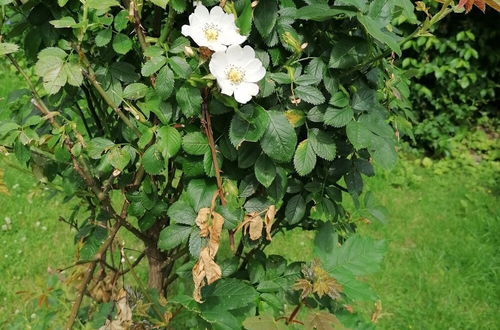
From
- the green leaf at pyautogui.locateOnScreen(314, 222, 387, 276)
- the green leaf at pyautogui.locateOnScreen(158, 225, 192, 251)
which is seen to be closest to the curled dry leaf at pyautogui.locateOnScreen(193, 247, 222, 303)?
the green leaf at pyautogui.locateOnScreen(158, 225, 192, 251)

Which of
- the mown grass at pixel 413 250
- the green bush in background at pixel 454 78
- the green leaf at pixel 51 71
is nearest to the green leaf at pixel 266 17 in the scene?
the green leaf at pixel 51 71

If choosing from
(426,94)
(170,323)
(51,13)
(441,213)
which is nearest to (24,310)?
(170,323)

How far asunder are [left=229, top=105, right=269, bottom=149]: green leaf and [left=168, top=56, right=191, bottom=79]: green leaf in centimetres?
14

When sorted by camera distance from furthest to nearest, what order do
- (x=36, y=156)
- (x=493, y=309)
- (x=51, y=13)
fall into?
(x=493, y=309)
(x=36, y=156)
(x=51, y=13)

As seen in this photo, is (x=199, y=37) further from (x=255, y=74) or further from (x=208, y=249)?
(x=208, y=249)

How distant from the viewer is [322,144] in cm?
128

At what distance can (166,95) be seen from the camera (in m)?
1.18

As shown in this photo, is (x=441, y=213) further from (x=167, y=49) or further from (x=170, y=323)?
(x=167, y=49)

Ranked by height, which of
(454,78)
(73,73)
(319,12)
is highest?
(319,12)

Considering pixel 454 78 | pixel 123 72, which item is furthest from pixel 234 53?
pixel 454 78

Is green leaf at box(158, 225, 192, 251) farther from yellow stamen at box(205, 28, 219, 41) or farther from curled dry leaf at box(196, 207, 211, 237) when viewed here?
yellow stamen at box(205, 28, 219, 41)

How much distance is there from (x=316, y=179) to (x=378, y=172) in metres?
2.81

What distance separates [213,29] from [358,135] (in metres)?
0.40

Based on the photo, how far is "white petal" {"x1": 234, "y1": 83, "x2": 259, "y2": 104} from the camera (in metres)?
1.12
